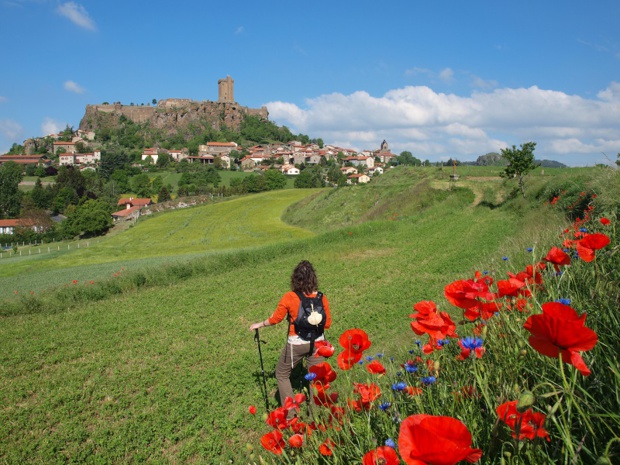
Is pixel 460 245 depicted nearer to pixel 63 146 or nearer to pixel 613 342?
pixel 613 342

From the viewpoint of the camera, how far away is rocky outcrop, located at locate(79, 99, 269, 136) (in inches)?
6796

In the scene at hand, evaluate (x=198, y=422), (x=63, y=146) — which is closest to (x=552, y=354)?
(x=198, y=422)

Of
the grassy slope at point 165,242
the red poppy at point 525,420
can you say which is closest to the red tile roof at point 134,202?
the grassy slope at point 165,242

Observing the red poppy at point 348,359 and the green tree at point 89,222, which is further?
the green tree at point 89,222

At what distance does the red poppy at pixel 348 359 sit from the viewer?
217 cm

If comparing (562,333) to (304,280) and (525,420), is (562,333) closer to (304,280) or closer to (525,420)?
(525,420)

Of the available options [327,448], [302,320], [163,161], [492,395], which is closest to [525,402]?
[492,395]

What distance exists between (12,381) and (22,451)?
2.50 m

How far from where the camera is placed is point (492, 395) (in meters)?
1.96

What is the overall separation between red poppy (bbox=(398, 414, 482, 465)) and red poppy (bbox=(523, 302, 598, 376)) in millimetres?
360

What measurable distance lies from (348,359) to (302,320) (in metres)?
2.58

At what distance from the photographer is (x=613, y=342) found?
1976mm

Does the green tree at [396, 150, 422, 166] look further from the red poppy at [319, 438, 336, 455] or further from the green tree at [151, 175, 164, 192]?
the red poppy at [319, 438, 336, 455]

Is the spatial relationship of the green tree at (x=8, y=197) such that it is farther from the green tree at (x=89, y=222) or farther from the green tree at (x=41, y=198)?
the green tree at (x=89, y=222)
